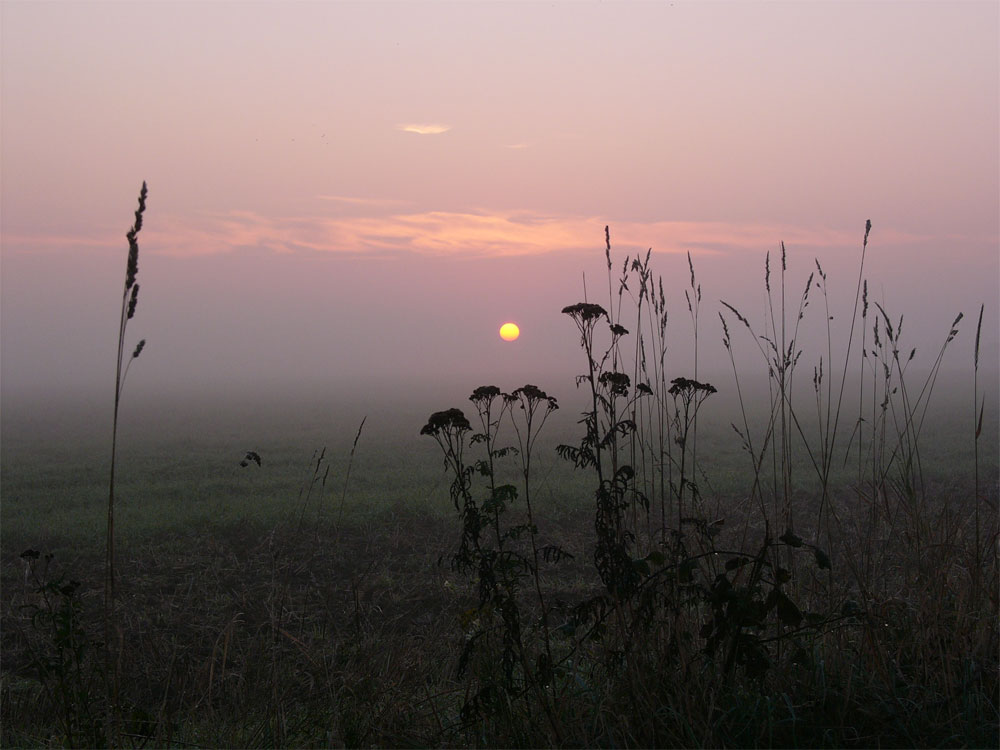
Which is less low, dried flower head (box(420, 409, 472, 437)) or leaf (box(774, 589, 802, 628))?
dried flower head (box(420, 409, 472, 437))

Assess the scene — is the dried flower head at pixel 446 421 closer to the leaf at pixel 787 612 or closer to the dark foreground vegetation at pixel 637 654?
the dark foreground vegetation at pixel 637 654

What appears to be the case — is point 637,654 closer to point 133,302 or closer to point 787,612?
point 787,612

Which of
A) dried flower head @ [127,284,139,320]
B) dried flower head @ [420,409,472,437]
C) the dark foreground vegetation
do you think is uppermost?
dried flower head @ [127,284,139,320]

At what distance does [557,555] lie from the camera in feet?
8.82

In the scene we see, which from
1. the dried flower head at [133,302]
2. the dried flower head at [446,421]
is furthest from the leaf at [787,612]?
the dried flower head at [133,302]

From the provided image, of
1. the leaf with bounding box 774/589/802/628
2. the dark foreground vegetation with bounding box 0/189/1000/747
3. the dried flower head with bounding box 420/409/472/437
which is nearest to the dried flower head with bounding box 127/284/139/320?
the dark foreground vegetation with bounding box 0/189/1000/747

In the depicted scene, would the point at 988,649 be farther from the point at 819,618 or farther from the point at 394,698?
the point at 394,698

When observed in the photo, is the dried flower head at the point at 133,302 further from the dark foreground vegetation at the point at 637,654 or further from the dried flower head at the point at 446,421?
the dried flower head at the point at 446,421

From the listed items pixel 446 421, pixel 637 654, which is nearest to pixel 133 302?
pixel 446 421

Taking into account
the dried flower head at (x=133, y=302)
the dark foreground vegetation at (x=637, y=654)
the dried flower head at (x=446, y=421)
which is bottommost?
the dark foreground vegetation at (x=637, y=654)

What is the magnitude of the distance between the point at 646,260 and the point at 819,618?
1686mm

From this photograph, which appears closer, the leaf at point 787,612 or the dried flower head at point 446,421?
the leaf at point 787,612

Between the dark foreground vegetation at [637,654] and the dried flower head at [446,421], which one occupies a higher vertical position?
the dried flower head at [446,421]

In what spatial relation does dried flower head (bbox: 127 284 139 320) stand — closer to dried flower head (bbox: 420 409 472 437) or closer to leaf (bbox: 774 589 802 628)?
dried flower head (bbox: 420 409 472 437)
